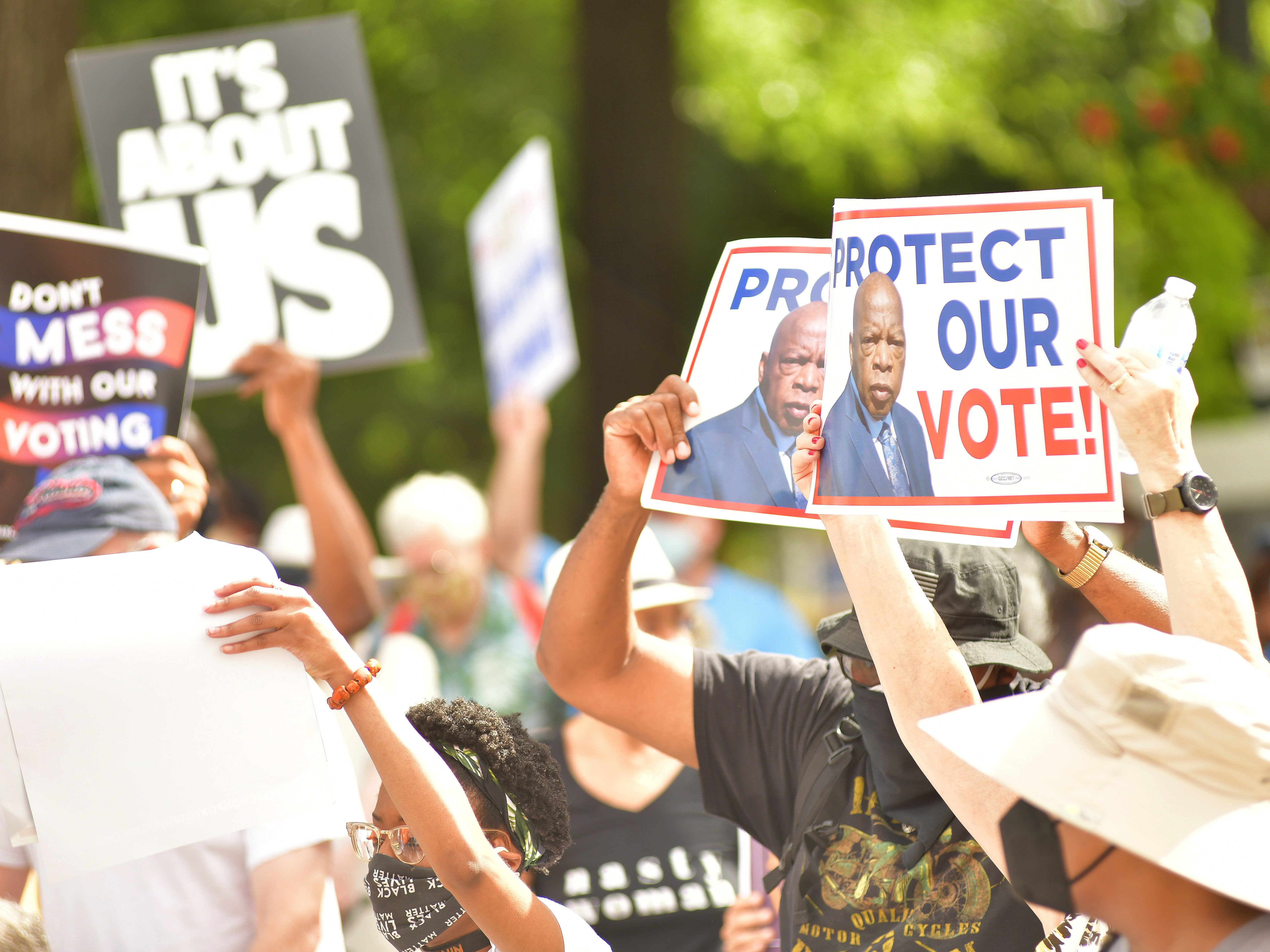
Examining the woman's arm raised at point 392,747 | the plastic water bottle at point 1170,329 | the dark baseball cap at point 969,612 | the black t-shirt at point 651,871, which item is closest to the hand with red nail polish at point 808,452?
the dark baseball cap at point 969,612

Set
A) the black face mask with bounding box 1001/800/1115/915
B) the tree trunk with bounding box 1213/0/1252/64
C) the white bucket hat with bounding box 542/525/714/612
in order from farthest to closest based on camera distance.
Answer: the tree trunk with bounding box 1213/0/1252/64 → the white bucket hat with bounding box 542/525/714/612 → the black face mask with bounding box 1001/800/1115/915

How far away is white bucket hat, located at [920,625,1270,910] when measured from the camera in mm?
1502

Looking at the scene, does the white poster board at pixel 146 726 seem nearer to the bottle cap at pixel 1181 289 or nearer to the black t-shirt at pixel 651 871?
the black t-shirt at pixel 651 871

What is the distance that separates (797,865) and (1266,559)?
382cm

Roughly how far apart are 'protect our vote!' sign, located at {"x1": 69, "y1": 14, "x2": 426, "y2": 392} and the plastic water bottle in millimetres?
2166

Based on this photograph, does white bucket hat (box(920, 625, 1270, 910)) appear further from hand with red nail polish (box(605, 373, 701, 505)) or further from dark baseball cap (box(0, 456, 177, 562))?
dark baseball cap (box(0, 456, 177, 562))

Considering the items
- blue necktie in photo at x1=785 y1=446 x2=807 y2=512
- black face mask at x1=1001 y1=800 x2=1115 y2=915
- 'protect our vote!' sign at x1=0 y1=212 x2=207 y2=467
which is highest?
'protect our vote!' sign at x1=0 y1=212 x2=207 y2=467

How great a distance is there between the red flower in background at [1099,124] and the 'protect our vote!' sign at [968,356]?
6.72m

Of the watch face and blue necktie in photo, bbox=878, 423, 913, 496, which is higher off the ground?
blue necktie in photo, bbox=878, 423, 913, 496

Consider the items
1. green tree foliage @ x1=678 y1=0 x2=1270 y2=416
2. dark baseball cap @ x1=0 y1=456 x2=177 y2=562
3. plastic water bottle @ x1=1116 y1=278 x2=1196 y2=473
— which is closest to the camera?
plastic water bottle @ x1=1116 y1=278 x2=1196 y2=473

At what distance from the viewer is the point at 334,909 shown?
2.26 meters

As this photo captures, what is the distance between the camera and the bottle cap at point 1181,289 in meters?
2.15

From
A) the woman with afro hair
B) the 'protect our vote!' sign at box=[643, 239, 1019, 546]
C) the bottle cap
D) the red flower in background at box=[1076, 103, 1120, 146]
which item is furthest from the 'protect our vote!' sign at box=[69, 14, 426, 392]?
the red flower in background at box=[1076, 103, 1120, 146]

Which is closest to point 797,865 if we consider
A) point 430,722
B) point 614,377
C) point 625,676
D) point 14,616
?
point 625,676
